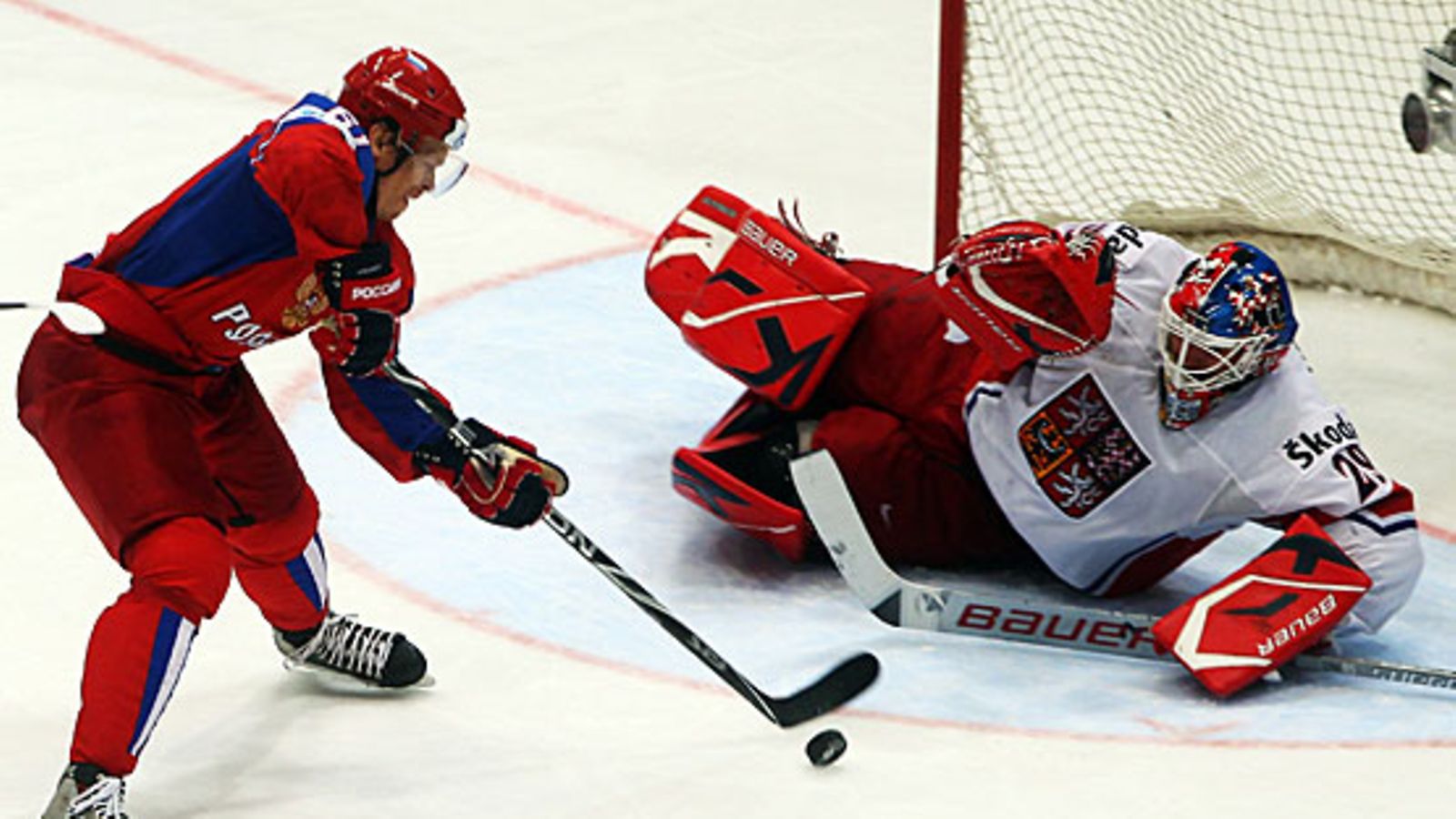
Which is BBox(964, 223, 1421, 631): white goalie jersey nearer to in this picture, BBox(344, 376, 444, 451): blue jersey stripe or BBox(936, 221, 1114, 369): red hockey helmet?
BBox(936, 221, 1114, 369): red hockey helmet

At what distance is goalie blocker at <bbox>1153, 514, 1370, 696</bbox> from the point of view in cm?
346

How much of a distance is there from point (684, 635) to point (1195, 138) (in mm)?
2246

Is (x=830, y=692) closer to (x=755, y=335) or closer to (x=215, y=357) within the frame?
(x=755, y=335)

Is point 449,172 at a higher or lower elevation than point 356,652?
higher

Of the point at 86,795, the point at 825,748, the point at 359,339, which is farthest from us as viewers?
the point at 825,748

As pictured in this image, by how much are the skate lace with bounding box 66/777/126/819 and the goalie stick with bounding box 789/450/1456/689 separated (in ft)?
3.90

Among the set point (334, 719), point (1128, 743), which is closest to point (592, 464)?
point (334, 719)

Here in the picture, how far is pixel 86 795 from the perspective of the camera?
9.48 feet

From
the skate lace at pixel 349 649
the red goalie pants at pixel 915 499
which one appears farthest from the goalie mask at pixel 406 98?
the red goalie pants at pixel 915 499

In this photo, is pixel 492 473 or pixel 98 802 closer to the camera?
pixel 98 802

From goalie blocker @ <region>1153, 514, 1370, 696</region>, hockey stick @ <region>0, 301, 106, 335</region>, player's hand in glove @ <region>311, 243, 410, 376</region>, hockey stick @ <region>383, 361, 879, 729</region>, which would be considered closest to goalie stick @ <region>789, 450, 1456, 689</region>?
goalie blocker @ <region>1153, 514, 1370, 696</region>

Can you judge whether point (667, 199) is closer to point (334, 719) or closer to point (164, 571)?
point (334, 719)

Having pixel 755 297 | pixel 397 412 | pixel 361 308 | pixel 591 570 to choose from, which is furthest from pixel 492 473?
pixel 755 297

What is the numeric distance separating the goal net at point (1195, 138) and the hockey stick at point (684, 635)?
1589 millimetres
